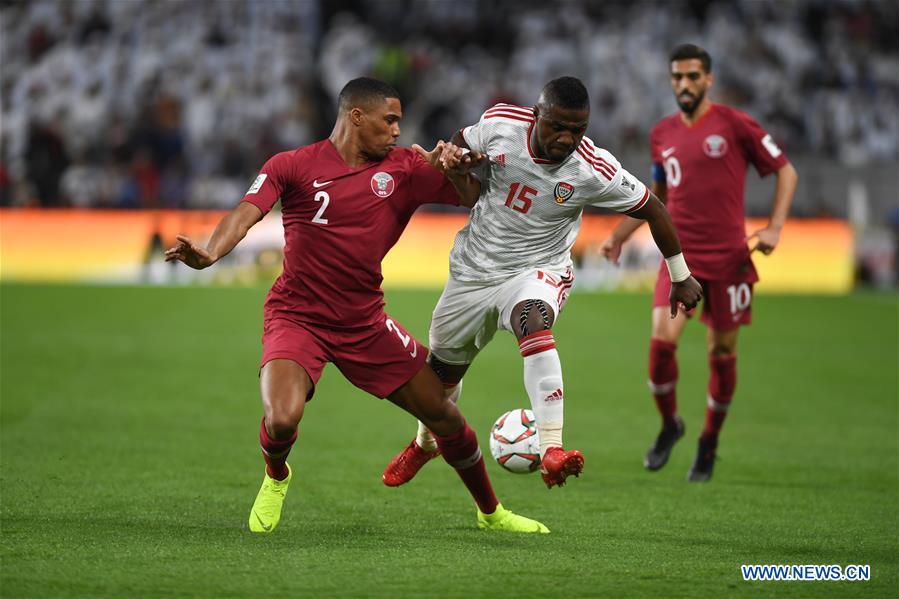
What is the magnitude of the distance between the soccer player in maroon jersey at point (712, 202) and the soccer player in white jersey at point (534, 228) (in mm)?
1960

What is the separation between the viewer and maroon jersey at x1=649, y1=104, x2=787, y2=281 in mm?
8094

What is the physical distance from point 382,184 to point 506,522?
1736mm

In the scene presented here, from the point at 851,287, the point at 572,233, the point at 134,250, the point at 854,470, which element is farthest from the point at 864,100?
the point at 572,233

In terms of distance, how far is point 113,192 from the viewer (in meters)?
23.1

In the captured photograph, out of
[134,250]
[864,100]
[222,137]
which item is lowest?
[134,250]

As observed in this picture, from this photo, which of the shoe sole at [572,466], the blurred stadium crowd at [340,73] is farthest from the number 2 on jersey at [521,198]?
the blurred stadium crowd at [340,73]

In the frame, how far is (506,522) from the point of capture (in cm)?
603

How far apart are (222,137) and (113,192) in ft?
8.16

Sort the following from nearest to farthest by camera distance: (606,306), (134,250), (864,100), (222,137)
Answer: (606,306), (134,250), (222,137), (864,100)

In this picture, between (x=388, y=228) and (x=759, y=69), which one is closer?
(x=388, y=228)

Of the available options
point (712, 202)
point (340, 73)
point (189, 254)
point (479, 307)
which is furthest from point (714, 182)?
point (340, 73)

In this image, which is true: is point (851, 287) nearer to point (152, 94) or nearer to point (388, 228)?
point (152, 94)

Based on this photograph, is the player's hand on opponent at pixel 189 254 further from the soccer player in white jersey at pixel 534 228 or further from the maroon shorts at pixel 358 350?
the soccer player in white jersey at pixel 534 228

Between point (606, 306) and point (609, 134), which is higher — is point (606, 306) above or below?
below
